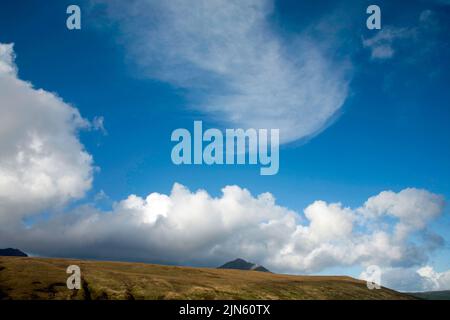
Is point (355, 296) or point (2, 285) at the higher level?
point (2, 285)

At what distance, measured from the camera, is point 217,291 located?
325ft

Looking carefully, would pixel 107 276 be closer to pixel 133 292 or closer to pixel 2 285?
pixel 133 292
